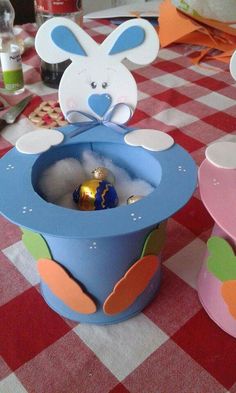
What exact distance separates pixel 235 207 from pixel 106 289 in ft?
0.48

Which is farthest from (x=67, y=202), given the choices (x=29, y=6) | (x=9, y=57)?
(x=29, y=6)

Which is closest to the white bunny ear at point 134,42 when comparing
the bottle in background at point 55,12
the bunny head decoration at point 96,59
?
the bunny head decoration at point 96,59

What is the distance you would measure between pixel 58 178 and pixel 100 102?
11cm

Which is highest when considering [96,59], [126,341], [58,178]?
[96,59]

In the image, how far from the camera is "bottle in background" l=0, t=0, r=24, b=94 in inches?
29.0

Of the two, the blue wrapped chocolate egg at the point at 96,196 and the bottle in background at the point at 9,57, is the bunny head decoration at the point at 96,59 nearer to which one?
the blue wrapped chocolate egg at the point at 96,196

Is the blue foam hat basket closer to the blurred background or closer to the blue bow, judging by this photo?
the blue bow

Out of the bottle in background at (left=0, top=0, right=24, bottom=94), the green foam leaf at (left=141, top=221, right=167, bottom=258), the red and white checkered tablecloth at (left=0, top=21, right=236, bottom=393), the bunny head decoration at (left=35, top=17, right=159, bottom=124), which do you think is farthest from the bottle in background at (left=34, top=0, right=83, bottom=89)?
the green foam leaf at (left=141, top=221, right=167, bottom=258)

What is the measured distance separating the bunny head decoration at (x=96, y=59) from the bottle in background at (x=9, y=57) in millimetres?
342

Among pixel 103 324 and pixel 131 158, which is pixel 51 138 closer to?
pixel 131 158

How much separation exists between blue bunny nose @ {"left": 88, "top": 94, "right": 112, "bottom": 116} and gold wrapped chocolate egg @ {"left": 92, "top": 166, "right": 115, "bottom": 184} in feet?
0.25

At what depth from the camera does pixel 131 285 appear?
367 millimetres

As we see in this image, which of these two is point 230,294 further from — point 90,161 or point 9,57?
point 9,57

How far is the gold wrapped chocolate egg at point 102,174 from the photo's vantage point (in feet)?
1.36
